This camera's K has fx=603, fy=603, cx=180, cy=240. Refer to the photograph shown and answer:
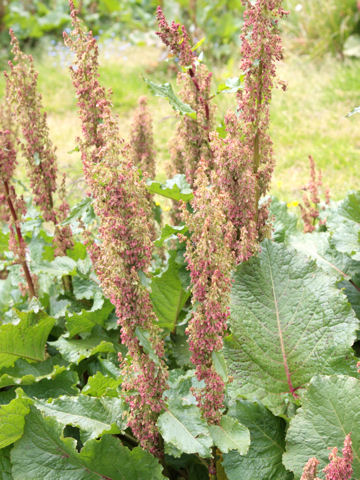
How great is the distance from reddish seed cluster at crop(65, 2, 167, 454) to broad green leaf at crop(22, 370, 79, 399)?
1.77 feet

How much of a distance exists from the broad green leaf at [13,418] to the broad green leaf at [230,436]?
1.75ft

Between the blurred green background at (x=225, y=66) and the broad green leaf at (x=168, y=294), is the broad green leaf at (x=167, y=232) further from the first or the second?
the blurred green background at (x=225, y=66)

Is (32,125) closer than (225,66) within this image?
Yes

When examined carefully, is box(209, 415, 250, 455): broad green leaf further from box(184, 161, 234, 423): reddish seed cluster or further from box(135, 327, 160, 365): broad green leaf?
box(135, 327, 160, 365): broad green leaf

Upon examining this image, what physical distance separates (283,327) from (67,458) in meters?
0.78

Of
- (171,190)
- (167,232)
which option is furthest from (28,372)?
(171,190)

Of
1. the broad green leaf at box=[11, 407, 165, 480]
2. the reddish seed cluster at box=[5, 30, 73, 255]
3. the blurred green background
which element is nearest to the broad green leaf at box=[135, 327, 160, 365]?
the broad green leaf at box=[11, 407, 165, 480]

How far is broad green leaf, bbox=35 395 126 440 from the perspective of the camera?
1.75m

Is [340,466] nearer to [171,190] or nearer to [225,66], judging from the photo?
[171,190]

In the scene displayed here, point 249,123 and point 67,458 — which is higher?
point 249,123

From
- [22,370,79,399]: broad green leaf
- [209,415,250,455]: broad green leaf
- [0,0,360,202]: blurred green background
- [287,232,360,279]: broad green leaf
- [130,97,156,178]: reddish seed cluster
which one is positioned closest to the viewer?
[209,415,250,455]: broad green leaf

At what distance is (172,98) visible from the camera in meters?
2.03

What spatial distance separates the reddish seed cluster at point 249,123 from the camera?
1.74 m

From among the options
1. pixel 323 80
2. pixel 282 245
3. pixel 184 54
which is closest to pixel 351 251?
pixel 282 245
